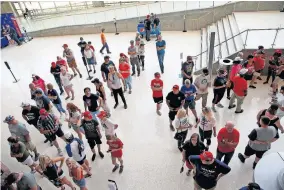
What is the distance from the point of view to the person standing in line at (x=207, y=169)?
3.42 meters

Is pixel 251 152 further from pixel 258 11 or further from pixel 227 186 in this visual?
pixel 258 11

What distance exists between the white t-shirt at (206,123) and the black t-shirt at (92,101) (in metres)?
2.59

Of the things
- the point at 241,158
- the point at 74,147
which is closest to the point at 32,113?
the point at 74,147

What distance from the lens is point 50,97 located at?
6172 millimetres

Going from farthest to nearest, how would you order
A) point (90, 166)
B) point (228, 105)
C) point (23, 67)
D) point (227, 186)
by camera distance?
point (23, 67)
point (228, 105)
point (90, 166)
point (227, 186)

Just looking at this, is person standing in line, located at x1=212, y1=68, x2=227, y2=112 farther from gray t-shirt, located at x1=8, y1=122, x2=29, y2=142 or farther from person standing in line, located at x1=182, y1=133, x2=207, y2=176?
gray t-shirt, located at x1=8, y1=122, x2=29, y2=142

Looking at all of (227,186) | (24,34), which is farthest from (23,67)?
(227,186)

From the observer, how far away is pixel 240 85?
5641 millimetres

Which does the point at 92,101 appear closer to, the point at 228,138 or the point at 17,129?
the point at 17,129

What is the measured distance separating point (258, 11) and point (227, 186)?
9.97 metres

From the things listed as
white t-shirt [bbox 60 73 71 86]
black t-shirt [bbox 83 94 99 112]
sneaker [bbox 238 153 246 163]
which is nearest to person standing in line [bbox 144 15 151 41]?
white t-shirt [bbox 60 73 71 86]

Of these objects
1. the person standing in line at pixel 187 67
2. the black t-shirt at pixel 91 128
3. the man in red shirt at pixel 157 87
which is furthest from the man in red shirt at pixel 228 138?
the person standing in line at pixel 187 67

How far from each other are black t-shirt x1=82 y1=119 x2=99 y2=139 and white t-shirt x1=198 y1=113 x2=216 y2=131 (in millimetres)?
2159

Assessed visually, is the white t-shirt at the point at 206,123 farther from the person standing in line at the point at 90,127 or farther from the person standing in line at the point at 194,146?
the person standing in line at the point at 90,127
